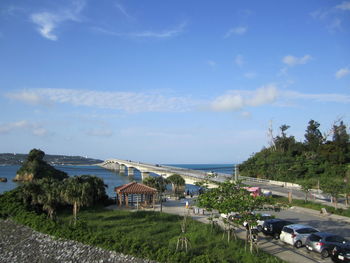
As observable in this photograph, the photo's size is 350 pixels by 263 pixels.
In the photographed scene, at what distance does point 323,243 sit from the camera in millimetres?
18766

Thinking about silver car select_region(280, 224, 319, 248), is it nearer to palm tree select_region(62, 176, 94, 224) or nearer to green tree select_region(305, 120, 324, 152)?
palm tree select_region(62, 176, 94, 224)

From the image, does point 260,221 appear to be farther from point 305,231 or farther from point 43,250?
point 43,250

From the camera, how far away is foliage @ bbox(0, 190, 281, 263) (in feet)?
54.6

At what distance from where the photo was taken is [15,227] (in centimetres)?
2458

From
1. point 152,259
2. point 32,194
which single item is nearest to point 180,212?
point 32,194

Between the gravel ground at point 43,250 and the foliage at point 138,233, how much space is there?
1.22 feet

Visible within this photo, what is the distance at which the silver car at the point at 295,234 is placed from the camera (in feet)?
67.8

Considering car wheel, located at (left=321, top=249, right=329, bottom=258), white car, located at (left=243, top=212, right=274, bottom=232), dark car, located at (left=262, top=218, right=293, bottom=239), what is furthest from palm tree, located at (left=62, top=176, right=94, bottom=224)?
car wheel, located at (left=321, top=249, right=329, bottom=258)

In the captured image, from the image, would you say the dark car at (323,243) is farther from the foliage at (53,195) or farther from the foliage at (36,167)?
the foliage at (36,167)

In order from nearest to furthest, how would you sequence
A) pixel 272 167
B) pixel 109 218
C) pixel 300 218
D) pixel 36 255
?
1. pixel 36 255
2. pixel 109 218
3. pixel 300 218
4. pixel 272 167

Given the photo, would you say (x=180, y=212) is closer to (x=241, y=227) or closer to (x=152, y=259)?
(x=241, y=227)

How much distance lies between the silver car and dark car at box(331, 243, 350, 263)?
2.82m

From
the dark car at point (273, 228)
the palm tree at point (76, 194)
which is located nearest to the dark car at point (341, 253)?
the dark car at point (273, 228)

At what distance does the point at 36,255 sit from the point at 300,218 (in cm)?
2213
